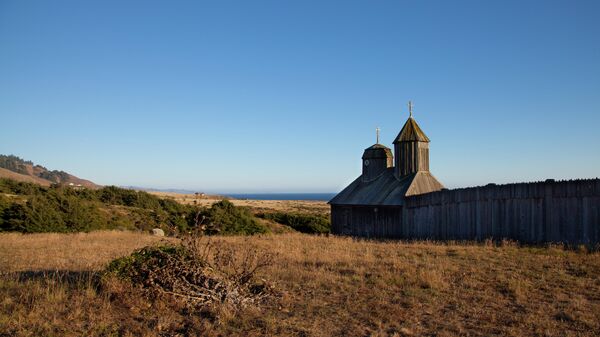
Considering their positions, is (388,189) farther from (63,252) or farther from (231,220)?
(63,252)

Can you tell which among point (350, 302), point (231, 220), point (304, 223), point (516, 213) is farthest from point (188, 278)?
point (304, 223)

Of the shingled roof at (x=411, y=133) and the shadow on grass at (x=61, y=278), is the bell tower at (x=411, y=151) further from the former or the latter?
the shadow on grass at (x=61, y=278)

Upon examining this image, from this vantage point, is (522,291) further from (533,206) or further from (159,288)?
(533,206)

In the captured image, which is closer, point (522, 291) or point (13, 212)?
point (522, 291)

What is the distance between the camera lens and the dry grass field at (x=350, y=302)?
23.5ft

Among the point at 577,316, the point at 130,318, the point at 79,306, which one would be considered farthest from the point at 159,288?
the point at 577,316

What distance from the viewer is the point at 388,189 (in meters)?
28.6

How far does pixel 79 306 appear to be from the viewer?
7902mm

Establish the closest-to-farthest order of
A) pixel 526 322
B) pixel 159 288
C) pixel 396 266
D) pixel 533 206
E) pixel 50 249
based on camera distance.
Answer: pixel 526 322
pixel 159 288
pixel 396 266
pixel 50 249
pixel 533 206

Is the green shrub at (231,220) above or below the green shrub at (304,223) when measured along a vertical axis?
above

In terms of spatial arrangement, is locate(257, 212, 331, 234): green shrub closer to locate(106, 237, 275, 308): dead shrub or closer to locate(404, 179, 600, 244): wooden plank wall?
locate(404, 179, 600, 244): wooden plank wall

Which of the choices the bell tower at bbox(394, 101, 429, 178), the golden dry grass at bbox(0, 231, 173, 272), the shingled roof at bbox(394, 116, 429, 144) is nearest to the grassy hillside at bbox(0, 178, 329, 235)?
the golden dry grass at bbox(0, 231, 173, 272)

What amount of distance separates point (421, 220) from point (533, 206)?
23.5 ft

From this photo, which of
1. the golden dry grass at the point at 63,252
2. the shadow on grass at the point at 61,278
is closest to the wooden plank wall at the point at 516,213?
the golden dry grass at the point at 63,252
